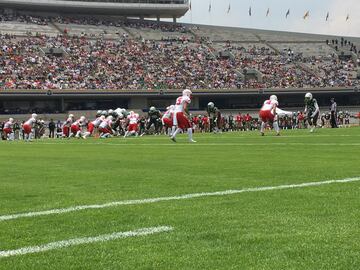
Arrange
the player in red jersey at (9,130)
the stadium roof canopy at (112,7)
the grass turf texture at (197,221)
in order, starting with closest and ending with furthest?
the grass turf texture at (197,221), the player in red jersey at (9,130), the stadium roof canopy at (112,7)

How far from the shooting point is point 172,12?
91375 millimetres

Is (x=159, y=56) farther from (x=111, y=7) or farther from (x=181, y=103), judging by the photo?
(x=181, y=103)

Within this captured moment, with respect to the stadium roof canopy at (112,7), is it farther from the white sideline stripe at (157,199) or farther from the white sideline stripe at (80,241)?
the white sideline stripe at (80,241)

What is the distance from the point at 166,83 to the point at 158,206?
60326 millimetres

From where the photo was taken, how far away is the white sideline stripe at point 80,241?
13.8 ft

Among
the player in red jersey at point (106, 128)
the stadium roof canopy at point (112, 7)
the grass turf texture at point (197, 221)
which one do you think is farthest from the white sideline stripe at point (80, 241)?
the stadium roof canopy at point (112, 7)

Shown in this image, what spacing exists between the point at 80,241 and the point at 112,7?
82.8 metres

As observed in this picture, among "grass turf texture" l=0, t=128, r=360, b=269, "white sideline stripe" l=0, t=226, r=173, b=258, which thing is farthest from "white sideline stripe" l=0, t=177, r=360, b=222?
"white sideline stripe" l=0, t=226, r=173, b=258

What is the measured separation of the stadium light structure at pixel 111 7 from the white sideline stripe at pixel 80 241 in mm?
78049

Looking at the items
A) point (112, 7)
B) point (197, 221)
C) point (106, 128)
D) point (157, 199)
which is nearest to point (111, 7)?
point (112, 7)

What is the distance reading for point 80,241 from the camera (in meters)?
4.48

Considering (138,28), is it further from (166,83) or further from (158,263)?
(158,263)

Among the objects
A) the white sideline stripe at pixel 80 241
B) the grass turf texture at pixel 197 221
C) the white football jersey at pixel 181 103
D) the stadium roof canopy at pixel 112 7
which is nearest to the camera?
the grass turf texture at pixel 197 221

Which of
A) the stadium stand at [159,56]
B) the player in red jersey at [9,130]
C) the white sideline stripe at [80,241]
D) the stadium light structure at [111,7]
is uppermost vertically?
the stadium light structure at [111,7]
